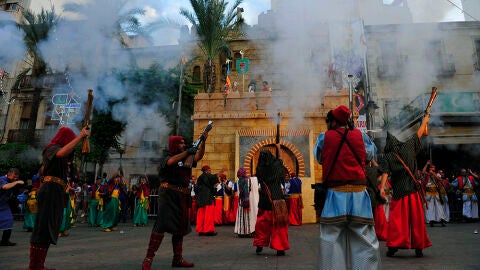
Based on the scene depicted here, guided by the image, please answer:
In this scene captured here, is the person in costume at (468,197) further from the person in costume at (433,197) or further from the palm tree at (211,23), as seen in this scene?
the palm tree at (211,23)

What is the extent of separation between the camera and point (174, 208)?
4.39 meters

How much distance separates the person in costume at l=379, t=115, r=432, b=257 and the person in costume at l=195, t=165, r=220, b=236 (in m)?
4.96

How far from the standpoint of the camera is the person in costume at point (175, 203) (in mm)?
4262

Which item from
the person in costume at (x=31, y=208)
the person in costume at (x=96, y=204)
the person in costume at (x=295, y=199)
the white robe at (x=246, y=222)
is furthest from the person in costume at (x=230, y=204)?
the person in costume at (x=31, y=208)

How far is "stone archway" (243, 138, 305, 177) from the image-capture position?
12453 mm

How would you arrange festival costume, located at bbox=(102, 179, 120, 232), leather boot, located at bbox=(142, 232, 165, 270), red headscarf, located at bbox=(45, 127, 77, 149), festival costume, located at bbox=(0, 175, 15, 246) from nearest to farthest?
1. leather boot, located at bbox=(142, 232, 165, 270)
2. red headscarf, located at bbox=(45, 127, 77, 149)
3. festival costume, located at bbox=(0, 175, 15, 246)
4. festival costume, located at bbox=(102, 179, 120, 232)

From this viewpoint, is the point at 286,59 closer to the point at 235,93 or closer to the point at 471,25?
the point at 235,93

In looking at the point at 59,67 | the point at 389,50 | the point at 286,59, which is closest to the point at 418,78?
the point at 389,50

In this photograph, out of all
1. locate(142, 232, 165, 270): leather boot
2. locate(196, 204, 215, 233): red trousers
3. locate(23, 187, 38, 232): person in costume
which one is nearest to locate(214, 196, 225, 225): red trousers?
locate(196, 204, 215, 233): red trousers

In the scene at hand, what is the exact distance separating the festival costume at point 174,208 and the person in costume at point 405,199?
2.98 meters

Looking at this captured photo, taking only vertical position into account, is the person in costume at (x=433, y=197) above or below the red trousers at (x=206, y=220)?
above

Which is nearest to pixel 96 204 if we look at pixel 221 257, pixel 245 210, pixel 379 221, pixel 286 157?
pixel 245 210

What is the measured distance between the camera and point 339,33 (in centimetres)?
1105

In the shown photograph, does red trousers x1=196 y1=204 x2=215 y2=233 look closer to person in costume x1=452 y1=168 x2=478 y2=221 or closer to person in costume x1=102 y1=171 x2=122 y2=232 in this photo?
person in costume x1=102 y1=171 x2=122 y2=232
